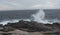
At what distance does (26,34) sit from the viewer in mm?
10781

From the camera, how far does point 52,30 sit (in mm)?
11203

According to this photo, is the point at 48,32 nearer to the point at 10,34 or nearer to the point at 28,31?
the point at 28,31

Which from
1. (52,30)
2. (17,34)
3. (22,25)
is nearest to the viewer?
(17,34)

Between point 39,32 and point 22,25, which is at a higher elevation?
point 22,25

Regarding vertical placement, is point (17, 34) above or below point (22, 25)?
below

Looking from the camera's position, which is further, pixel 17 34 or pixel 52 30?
pixel 52 30

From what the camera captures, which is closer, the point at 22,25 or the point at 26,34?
the point at 26,34

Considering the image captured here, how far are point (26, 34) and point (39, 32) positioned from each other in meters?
0.78

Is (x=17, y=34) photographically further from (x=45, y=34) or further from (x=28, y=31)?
(x=45, y=34)

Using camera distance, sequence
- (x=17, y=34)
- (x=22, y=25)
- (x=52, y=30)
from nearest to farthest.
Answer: (x=17, y=34) < (x=52, y=30) < (x=22, y=25)

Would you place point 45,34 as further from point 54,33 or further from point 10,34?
point 10,34

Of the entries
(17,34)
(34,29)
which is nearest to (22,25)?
(34,29)

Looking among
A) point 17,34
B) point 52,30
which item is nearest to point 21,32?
point 17,34

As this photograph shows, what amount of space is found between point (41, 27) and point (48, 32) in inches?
40.4
